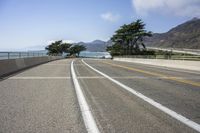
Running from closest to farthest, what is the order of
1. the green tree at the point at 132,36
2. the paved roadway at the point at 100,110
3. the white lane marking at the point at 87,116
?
the white lane marking at the point at 87,116, the paved roadway at the point at 100,110, the green tree at the point at 132,36

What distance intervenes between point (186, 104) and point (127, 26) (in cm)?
11163

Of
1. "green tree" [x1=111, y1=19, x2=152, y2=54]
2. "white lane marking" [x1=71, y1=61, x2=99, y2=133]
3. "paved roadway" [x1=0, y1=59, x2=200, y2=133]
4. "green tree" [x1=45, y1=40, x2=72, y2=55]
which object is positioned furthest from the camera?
"green tree" [x1=45, y1=40, x2=72, y2=55]

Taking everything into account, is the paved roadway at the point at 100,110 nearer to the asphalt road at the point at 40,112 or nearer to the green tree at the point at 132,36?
the asphalt road at the point at 40,112

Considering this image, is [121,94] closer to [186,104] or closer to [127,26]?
[186,104]

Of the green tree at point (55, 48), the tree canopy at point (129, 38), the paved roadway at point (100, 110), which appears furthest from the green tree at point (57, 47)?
the paved roadway at point (100, 110)

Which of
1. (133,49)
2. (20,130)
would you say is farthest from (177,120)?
(133,49)

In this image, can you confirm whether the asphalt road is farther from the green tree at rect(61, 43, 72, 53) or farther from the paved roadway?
the green tree at rect(61, 43, 72, 53)

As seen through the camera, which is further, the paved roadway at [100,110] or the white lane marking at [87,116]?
the paved roadway at [100,110]

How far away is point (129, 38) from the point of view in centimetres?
11550

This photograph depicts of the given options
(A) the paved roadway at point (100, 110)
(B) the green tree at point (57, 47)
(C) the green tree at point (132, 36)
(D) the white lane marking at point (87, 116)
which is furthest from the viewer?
(B) the green tree at point (57, 47)

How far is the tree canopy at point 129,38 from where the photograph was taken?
373 feet

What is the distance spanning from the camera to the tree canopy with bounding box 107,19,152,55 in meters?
114

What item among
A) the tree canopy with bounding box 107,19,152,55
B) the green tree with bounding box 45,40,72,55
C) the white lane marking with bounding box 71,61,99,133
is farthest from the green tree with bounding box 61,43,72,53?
the white lane marking with bounding box 71,61,99,133

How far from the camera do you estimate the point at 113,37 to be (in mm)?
133000
